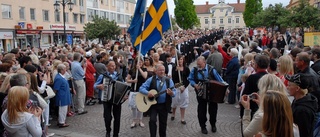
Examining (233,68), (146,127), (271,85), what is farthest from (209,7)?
(271,85)

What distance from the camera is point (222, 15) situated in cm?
11644

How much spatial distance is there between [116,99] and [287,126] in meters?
4.28

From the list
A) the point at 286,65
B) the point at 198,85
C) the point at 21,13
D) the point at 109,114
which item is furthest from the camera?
the point at 21,13

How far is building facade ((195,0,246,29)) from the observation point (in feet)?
378

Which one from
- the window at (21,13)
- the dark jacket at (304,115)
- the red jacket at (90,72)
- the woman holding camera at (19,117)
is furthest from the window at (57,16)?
the dark jacket at (304,115)

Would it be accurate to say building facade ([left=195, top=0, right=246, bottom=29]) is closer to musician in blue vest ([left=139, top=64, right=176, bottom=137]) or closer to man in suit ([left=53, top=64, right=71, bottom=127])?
man in suit ([left=53, top=64, right=71, bottom=127])

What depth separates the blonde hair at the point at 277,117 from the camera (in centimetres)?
294

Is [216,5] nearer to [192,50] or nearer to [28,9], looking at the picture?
[28,9]

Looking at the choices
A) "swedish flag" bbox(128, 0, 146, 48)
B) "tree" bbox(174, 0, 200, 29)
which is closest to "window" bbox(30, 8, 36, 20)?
"swedish flag" bbox(128, 0, 146, 48)

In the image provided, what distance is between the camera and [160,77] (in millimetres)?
6516

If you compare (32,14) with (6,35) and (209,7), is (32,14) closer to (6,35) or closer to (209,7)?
(6,35)

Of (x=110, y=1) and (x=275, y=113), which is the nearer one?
(x=275, y=113)

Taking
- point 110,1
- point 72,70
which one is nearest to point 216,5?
point 110,1

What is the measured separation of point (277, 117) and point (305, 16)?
71.9 ft
